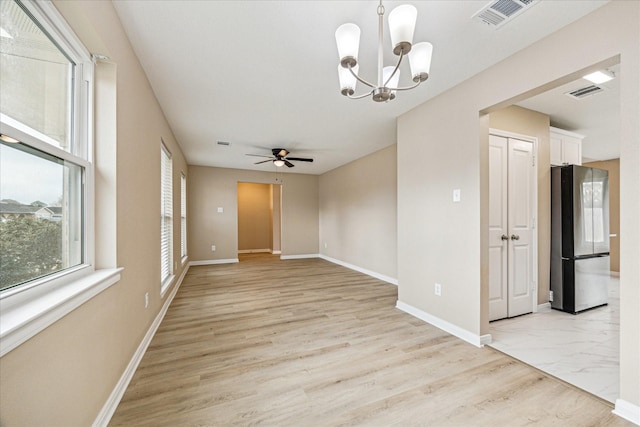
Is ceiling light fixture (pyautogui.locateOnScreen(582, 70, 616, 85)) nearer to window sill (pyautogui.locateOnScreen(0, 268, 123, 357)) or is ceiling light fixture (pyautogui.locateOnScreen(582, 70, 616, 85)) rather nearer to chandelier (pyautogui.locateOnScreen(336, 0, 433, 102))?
chandelier (pyautogui.locateOnScreen(336, 0, 433, 102))

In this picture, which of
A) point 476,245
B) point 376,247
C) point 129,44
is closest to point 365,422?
A: point 476,245

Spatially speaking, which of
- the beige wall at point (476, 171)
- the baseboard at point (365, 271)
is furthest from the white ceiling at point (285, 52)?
the baseboard at point (365, 271)

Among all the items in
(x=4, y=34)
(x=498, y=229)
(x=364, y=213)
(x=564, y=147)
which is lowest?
(x=498, y=229)

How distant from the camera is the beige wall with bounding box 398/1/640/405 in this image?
144 cm

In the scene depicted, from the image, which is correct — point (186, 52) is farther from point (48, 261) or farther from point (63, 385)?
point (63, 385)

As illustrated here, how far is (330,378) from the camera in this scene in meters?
1.84

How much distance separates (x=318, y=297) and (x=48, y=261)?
3051 mm

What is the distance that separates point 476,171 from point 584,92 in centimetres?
158

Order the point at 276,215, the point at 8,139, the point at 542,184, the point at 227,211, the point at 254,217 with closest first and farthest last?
1. the point at 8,139
2. the point at 542,184
3. the point at 227,211
4. the point at 276,215
5. the point at 254,217

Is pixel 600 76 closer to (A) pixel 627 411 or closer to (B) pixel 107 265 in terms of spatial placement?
(A) pixel 627 411

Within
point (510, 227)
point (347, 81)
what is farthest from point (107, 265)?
point (510, 227)

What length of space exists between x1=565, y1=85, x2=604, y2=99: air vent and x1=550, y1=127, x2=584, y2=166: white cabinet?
29.8 inches

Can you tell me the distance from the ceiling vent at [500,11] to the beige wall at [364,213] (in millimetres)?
2890

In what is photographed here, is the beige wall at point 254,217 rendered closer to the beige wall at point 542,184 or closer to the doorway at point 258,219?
the doorway at point 258,219
